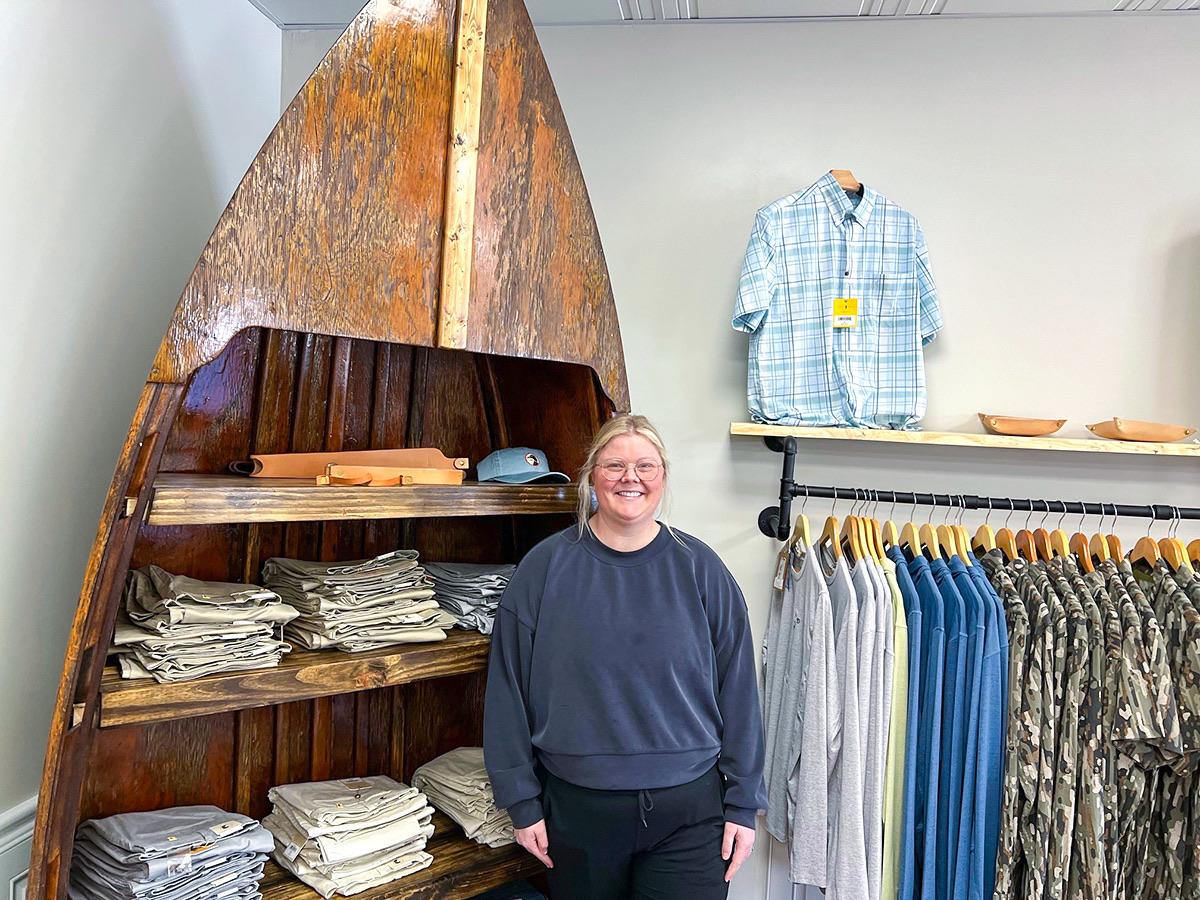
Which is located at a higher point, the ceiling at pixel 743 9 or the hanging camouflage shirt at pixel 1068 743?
the ceiling at pixel 743 9

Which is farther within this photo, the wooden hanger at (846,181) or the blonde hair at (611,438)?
the wooden hanger at (846,181)

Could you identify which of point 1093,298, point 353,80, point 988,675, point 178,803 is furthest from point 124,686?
point 1093,298

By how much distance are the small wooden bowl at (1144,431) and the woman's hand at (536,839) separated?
4.47ft

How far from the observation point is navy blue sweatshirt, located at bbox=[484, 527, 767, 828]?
1.85 meters

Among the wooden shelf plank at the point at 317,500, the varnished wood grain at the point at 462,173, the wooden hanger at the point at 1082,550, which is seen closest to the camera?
the wooden shelf plank at the point at 317,500

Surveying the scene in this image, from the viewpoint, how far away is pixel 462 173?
5.89 feet

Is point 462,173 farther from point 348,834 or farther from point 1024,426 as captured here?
point 1024,426

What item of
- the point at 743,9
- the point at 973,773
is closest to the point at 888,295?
the point at 743,9

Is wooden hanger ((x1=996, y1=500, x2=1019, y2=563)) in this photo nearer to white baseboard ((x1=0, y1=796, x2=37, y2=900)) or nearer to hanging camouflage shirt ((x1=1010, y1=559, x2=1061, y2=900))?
hanging camouflage shirt ((x1=1010, y1=559, x2=1061, y2=900))

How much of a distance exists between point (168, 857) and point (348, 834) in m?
0.34

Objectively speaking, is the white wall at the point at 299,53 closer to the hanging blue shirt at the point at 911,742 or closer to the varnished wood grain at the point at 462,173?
the varnished wood grain at the point at 462,173

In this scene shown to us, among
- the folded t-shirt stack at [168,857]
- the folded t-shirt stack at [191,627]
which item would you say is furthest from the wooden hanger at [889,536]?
the folded t-shirt stack at [168,857]

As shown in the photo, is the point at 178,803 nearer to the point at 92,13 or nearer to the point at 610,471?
the point at 610,471

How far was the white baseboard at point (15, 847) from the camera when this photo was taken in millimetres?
1680
